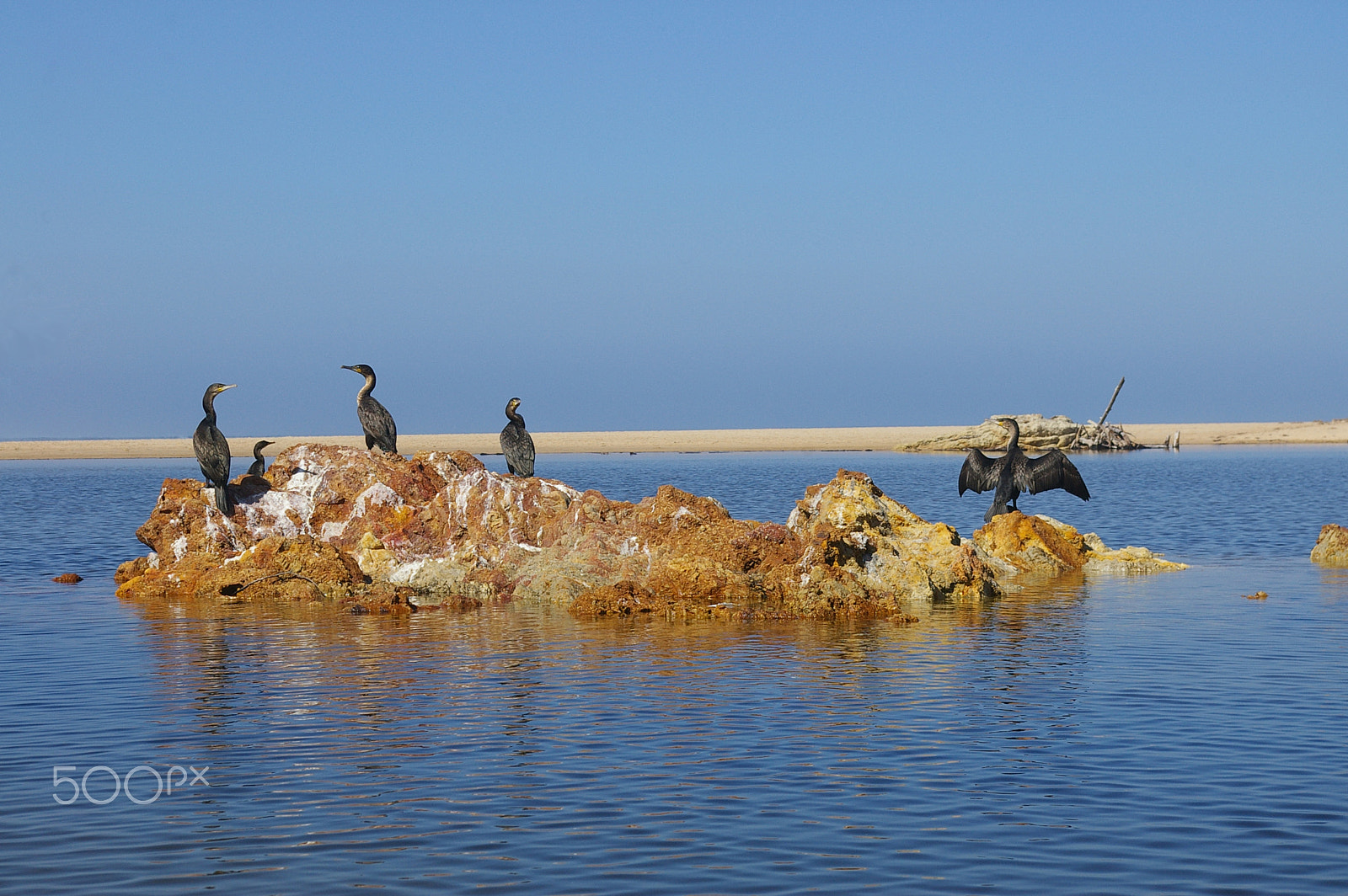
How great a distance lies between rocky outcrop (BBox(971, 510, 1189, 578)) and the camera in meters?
20.7

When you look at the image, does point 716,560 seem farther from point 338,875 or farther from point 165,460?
point 165,460

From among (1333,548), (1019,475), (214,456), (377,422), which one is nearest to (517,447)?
(377,422)

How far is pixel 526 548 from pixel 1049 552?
8388 millimetres

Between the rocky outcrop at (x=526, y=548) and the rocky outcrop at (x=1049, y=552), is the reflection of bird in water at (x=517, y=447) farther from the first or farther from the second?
the rocky outcrop at (x=1049, y=552)

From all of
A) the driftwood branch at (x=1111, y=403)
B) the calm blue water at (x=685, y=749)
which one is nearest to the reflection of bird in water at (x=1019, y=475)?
the calm blue water at (x=685, y=749)

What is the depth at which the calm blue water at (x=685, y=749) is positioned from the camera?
690 cm

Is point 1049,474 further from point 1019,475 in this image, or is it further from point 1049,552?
point 1049,552

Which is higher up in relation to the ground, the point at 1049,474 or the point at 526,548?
the point at 1049,474

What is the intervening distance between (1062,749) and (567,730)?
353 cm

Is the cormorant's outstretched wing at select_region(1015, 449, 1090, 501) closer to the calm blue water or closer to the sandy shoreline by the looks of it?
the calm blue water

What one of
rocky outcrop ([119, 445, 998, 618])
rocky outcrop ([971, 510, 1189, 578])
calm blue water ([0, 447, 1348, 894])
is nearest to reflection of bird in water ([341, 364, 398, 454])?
rocky outcrop ([119, 445, 998, 618])

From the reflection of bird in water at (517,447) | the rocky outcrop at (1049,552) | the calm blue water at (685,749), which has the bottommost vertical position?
the calm blue water at (685,749)

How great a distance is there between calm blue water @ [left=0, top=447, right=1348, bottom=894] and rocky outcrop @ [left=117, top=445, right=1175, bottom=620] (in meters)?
1.03

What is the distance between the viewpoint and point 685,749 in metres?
9.17
